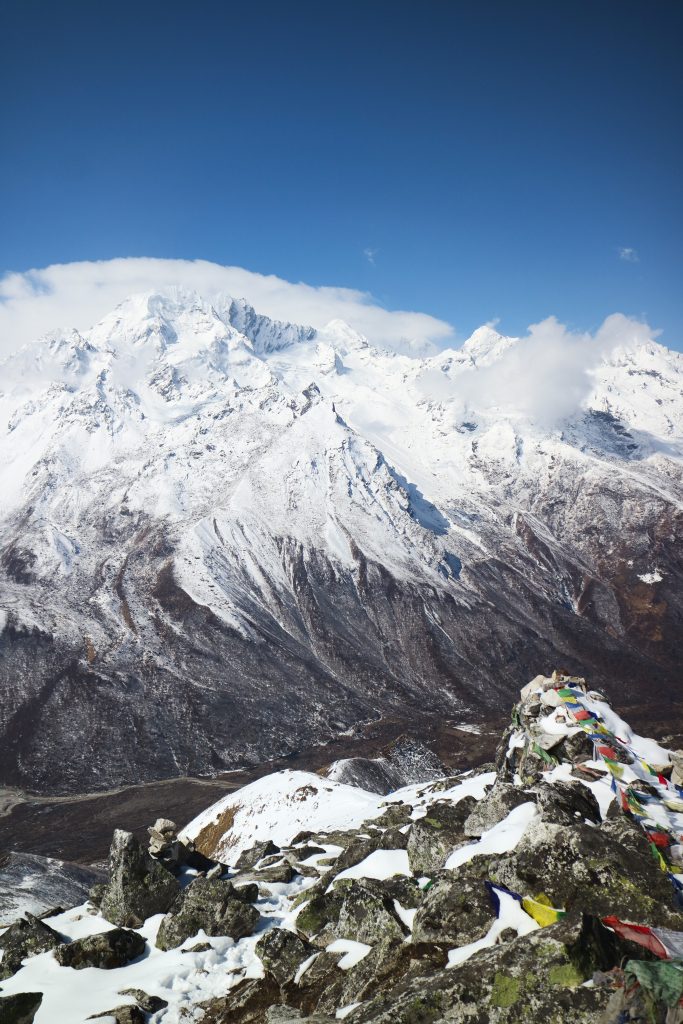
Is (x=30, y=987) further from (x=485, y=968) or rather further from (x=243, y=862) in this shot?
(x=243, y=862)

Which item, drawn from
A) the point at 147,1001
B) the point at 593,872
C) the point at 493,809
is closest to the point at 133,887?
the point at 147,1001

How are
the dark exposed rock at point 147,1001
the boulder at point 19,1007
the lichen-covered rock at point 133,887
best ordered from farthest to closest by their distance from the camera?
the lichen-covered rock at point 133,887
the dark exposed rock at point 147,1001
the boulder at point 19,1007

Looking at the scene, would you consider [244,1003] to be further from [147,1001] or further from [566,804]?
[566,804]

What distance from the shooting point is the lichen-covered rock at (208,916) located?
1920 cm

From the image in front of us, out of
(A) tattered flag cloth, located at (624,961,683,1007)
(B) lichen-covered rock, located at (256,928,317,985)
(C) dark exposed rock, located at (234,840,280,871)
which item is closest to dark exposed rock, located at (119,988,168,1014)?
(B) lichen-covered rock, located at (256,928,317,985)

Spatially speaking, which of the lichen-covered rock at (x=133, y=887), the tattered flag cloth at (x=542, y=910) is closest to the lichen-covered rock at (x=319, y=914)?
the lichen-covered rock at (x=133, y=887)

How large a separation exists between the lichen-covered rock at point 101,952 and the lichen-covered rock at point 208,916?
1098 mm

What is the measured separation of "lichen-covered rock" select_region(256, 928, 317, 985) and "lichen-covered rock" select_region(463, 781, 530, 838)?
8.08m

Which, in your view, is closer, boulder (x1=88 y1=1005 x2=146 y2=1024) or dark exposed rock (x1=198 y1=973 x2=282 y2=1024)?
boulder (x1=88 y1=1005 x2=146 y2=1024)

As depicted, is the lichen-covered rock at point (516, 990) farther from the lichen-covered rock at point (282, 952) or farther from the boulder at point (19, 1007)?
the boulder at point (19, 1007)

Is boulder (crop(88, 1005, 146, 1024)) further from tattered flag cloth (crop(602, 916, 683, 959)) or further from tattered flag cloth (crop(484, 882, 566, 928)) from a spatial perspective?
tattered flag cloth (crop(602, 916, 683, 959))

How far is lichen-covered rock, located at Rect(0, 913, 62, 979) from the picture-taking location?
18.5m

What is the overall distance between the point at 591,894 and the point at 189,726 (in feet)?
645

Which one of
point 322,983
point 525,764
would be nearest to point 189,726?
point 525,764
